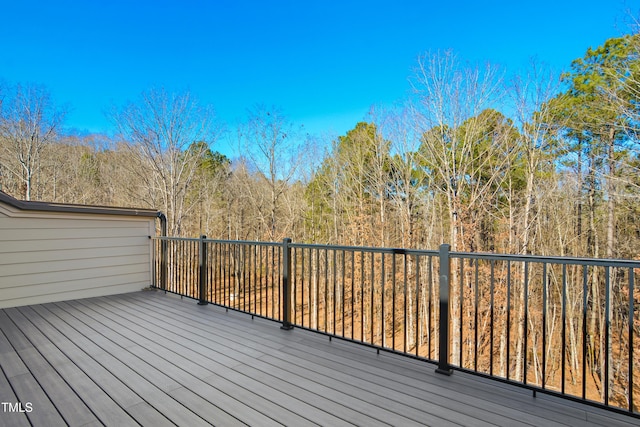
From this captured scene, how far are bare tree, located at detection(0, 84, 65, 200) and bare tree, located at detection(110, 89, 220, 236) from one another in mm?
2979

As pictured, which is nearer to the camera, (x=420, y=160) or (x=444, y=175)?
(x=444, y=175)

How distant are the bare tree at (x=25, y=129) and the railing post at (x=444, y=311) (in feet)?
45.3

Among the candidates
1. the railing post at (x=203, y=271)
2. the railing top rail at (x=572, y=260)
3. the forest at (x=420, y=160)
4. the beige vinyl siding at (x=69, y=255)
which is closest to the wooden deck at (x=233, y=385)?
the railing top rail at (x=572, y=260)

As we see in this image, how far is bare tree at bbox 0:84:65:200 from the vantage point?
1065 centimetres

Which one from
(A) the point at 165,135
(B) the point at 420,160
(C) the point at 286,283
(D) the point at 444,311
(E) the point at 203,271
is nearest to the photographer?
(D) the point at 444,311

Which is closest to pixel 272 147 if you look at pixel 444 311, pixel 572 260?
pixel 444 311

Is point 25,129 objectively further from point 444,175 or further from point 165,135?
point 444,175

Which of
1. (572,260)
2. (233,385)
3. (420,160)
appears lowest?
(233,385)

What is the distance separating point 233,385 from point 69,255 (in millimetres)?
3968

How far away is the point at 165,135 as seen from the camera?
10469 millimetres

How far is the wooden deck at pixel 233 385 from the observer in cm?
168

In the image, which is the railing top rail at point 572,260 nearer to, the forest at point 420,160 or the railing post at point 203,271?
the railing post at point 203,271

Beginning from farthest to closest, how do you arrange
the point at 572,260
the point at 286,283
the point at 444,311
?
the point at 286,283 < the point at 444,311 < the point at 572,260

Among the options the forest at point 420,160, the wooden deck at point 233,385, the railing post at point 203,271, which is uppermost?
the forest at point 420,160
